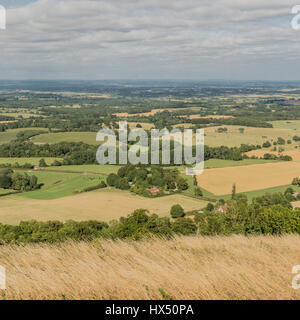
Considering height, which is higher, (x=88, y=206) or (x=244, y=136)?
(x=244, y=136)

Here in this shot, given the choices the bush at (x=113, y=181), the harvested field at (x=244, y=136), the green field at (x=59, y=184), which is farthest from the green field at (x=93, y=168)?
the harvested field at (x=244, y=136)

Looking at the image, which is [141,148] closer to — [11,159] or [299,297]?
[11,159]

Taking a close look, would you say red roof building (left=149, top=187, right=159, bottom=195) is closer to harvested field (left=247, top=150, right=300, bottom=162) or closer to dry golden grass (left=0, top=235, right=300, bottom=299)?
harvested field (left=247, top=150, right=300, bottom=162)

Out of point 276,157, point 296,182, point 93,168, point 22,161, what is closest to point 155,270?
point 296,182

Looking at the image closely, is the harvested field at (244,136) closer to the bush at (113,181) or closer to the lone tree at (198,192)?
the bush at (113,181)

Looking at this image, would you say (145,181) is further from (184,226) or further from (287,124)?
(287,124)

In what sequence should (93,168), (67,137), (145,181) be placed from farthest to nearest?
(67,137)
(93,168)
(145,181)
